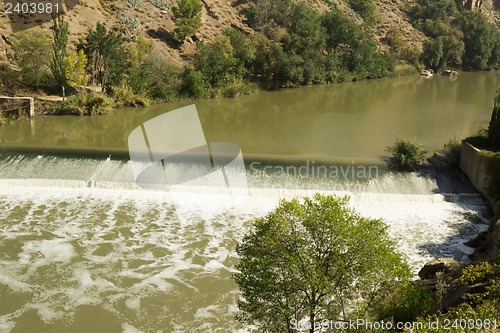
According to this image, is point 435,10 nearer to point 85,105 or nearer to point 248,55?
point 248,55

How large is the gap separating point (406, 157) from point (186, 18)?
80.3 feet

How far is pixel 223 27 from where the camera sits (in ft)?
131

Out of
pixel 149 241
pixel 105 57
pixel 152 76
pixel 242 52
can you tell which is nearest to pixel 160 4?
pixel 242 52

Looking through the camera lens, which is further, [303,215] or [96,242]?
[96,242]

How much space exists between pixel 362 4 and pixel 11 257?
52.6 metres

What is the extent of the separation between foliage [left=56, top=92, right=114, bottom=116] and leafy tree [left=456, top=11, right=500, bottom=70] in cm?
4467

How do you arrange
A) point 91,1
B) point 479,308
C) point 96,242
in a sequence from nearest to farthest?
point 479,308
point 96,242
point 91,1

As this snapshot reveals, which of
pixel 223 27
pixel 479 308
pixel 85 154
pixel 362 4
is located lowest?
pixel 85 154

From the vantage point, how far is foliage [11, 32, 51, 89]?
26312 mm

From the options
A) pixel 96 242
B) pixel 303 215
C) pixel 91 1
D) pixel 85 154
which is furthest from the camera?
pixel 91 1

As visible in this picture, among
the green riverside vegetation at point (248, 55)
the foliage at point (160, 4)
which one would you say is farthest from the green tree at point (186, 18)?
the foliage at point (160, 4)

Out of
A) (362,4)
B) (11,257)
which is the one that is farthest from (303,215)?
(362,4)

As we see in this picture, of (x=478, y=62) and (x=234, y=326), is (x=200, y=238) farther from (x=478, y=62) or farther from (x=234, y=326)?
(x=478, y=62)

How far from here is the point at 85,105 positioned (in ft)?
83.7
